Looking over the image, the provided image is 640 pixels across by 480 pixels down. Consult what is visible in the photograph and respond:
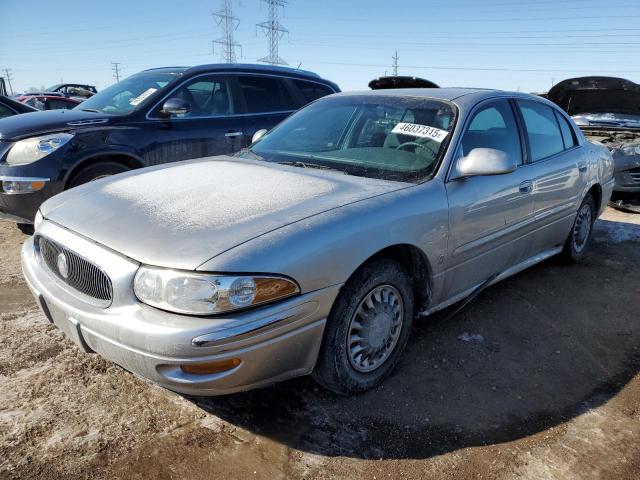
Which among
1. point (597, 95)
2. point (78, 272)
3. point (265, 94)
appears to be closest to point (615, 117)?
point (597, 95)

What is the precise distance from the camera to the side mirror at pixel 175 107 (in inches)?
194

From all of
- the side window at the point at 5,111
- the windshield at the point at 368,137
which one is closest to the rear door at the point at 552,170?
the windshield at the point at 368,137

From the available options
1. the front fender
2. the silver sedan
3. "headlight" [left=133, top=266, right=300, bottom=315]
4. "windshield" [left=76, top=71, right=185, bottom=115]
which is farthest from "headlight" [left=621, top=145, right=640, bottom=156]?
"headlight" [left=133, top=266, right=300, bottom=315]

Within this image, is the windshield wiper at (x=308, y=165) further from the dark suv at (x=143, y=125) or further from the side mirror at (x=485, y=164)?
the dark suv at (x=143, y=125)

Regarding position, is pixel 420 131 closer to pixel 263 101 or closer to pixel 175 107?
pixel 175 107

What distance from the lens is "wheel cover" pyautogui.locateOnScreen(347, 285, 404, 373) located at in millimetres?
2539

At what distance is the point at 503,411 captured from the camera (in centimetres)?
258

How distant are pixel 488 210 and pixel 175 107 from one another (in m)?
3.21

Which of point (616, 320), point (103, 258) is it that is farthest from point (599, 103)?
point (103, 258)

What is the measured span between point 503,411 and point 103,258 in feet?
6.73

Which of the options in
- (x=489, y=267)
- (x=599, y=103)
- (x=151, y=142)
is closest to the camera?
(x=489, y=267)

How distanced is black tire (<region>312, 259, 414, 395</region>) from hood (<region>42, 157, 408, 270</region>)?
0.40 m

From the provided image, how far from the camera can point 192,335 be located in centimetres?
193

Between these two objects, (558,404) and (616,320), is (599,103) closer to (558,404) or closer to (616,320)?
(616,320)
